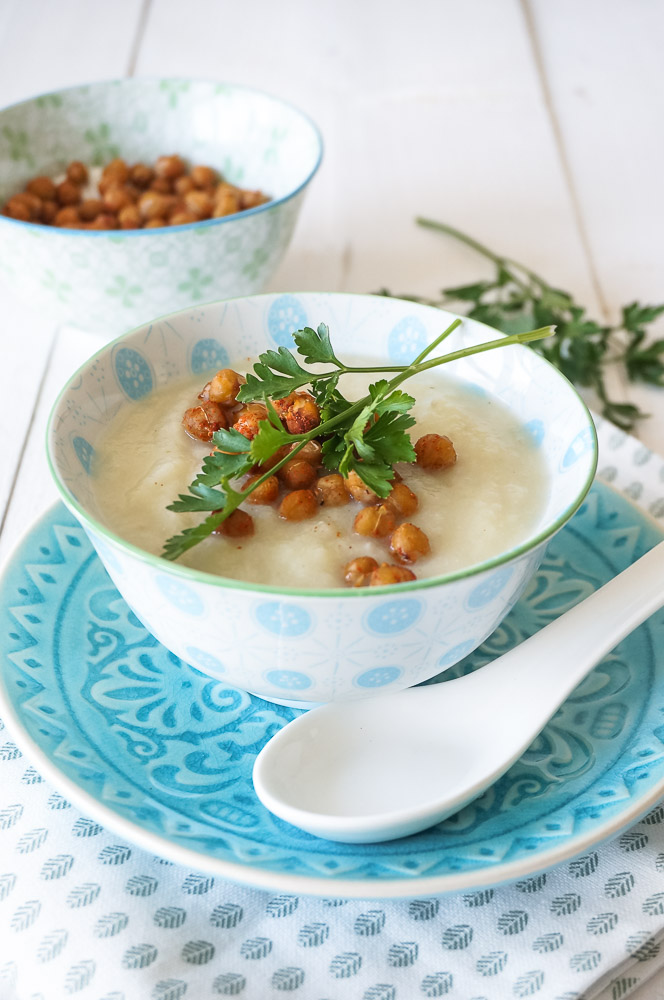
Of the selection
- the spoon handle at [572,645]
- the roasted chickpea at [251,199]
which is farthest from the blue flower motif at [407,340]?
the roasted chickpea at [251,199]

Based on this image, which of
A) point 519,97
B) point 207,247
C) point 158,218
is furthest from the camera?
point 519,97

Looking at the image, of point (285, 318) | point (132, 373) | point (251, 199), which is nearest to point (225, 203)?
point (251, 199)

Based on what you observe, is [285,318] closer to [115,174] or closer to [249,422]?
[249,422]

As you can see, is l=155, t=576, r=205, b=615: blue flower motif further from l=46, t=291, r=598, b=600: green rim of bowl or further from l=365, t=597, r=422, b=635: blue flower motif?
l=365, t=597, r=422, b=635: blue flower motif

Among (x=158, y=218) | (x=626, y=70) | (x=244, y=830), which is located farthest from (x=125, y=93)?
(x=244, y=830)

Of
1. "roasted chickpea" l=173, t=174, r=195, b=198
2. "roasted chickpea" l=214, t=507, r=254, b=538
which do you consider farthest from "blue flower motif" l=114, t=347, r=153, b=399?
"roasted chickpea" l=173, t=174, r=195, b=198

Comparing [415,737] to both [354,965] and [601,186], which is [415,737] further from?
[601,186]

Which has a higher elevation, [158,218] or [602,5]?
[602,5]
